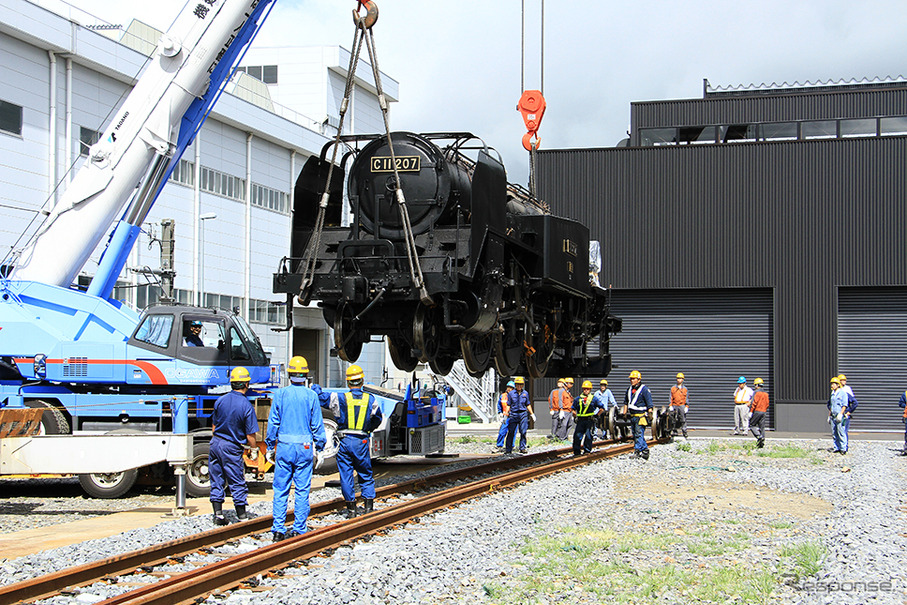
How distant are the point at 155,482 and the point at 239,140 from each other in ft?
75.2

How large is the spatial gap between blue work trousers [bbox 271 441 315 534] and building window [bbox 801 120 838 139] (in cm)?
2793

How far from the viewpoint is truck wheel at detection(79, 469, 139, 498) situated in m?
13.5

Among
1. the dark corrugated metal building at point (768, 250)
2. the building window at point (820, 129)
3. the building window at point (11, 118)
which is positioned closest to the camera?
the building window at point (11, 118)

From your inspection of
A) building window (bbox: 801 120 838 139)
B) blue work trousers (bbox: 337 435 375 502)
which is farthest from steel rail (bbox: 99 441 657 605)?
building window (bbox: 801 120 838 139)

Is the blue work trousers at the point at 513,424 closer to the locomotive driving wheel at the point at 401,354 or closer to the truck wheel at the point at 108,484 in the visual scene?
the locomotive driving wheel at the point at 401,354

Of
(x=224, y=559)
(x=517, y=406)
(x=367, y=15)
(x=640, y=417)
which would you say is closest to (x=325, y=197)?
(x=367, y=15)

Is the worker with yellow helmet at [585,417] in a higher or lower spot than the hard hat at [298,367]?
lower

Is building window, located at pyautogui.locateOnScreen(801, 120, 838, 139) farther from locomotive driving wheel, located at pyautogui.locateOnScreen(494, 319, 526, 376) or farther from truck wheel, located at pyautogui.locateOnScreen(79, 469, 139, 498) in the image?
truck wheel, located at pyautogui.locateOnScreen(79, 469, 139, 498)

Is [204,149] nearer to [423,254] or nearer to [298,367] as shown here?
[423,254]

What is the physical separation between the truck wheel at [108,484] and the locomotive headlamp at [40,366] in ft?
5.75

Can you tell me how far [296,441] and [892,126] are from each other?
96.4 ft

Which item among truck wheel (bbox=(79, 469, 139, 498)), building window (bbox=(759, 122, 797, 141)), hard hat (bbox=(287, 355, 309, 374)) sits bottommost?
truck wheel (bbox=(79, 469, 139, 498))

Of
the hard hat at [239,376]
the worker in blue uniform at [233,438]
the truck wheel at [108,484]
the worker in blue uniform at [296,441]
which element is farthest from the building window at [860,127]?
the worker in blue uniform at [296,441]

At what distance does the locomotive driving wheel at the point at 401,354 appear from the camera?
14255 millimetres
